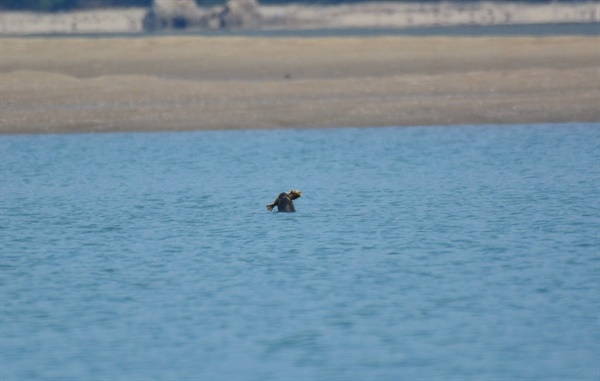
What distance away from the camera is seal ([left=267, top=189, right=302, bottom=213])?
44.3ft

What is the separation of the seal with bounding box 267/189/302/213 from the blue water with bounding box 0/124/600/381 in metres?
0.20

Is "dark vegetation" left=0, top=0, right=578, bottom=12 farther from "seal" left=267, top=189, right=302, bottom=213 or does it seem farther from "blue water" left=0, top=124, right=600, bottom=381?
"seal" left=267, top=189, right=302, bottom=213

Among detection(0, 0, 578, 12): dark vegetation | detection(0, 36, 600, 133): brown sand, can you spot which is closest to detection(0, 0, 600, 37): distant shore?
detection(0, 0, 578, 12): dark vegetation

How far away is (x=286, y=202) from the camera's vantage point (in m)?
13.5

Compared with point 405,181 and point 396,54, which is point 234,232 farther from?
point 396,54

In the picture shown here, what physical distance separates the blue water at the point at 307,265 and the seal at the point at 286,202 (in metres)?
0.20

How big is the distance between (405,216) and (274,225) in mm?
1424

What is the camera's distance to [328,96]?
2286cm

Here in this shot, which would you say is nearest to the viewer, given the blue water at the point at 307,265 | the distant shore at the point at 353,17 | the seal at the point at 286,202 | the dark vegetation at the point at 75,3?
the blue water at the point at 307,265

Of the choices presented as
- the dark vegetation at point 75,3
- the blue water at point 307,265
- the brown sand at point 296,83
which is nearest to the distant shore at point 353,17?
the dark vegetation at point 75,3

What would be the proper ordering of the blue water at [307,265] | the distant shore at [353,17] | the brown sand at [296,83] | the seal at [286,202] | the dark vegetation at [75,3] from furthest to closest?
the dark vegetation at [75,3]
the distant shore at [353,17]
the brown sand at [296,83]
the seal at [286,202]
the blue water at [307,265]

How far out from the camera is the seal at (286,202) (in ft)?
44.3

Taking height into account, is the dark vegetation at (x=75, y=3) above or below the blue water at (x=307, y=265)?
above

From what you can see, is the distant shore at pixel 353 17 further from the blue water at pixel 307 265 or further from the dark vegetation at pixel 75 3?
the blue water at pixel 307 265
